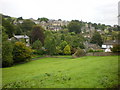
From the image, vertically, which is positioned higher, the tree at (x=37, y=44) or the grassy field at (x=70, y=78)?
the tree at (x=37, y=44)

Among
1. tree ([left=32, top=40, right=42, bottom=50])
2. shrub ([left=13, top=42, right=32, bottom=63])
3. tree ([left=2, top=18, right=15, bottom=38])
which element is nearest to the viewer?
shrub ([left=13, top=42, right=32, bottom=63])

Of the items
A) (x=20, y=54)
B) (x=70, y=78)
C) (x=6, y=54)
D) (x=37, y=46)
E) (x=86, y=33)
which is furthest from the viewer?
(x=86, y=33)

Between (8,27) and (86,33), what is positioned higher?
(86,33)

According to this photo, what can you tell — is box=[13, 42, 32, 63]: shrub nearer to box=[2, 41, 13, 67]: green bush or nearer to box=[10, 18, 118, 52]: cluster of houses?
box=[2, 41, 13, 67]: green bush

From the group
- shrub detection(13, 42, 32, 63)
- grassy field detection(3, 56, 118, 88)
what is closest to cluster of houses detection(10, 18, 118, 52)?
shrub detection(13, 42, 32, 63)

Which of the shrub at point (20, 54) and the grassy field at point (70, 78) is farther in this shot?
the shrub at point (20, 54)

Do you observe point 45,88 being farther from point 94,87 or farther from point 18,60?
point 18,60

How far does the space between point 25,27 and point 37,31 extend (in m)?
22.9

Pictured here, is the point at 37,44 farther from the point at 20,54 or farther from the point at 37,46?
the point at 20,54

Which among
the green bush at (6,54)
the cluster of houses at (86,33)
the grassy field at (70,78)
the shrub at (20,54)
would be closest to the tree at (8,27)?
the cluster of houses at (86,33)

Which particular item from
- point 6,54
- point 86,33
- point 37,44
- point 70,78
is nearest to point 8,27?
point 37,44

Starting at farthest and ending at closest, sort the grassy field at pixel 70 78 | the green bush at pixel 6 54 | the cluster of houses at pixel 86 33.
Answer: the cluster of houses at pixel 86 33 → the green bush at pixel 6 54 → the grassy field at pixel 70 78

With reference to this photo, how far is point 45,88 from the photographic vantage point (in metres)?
10.1

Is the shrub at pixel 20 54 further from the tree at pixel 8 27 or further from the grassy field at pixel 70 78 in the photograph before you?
the tree at pixel 8 27
